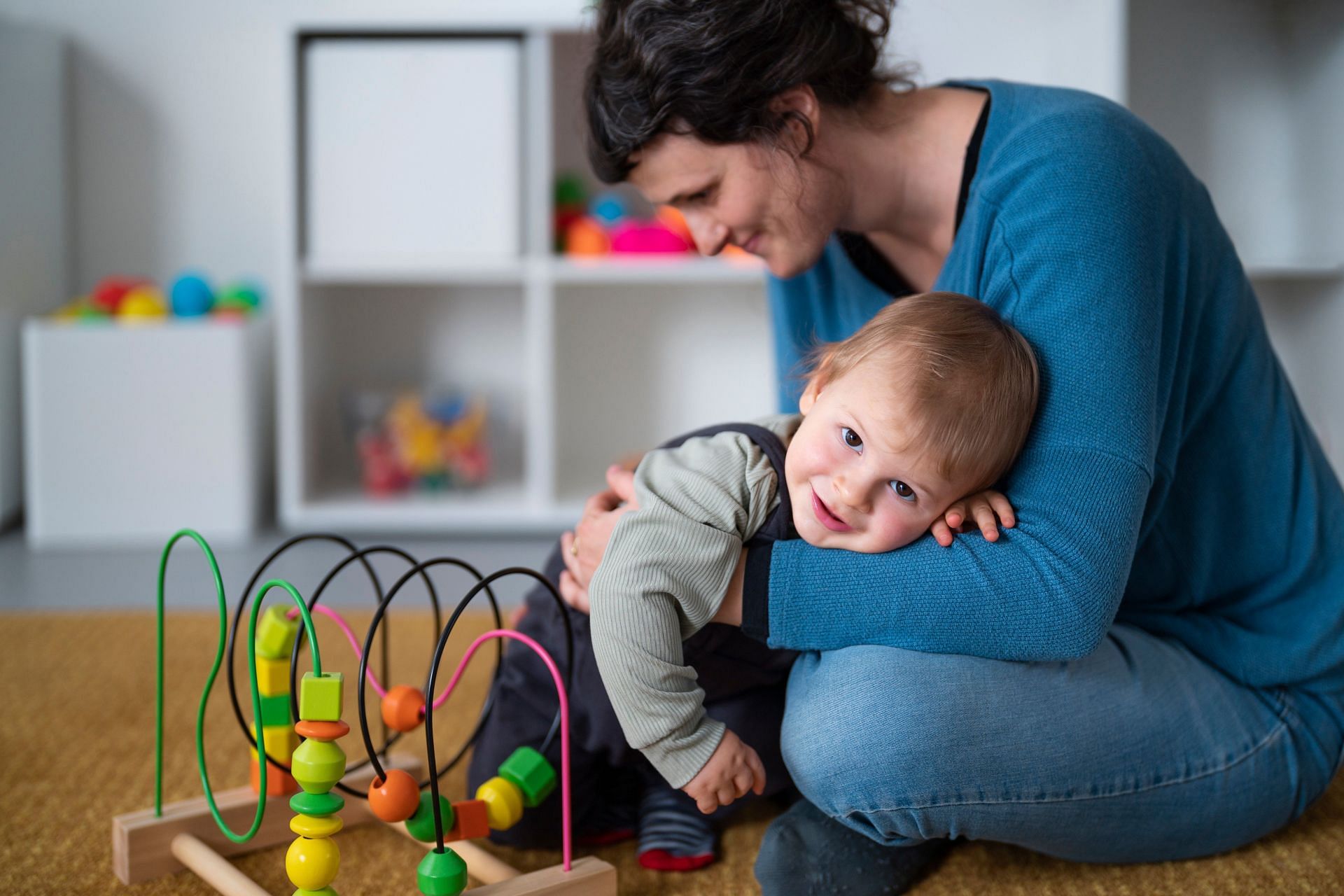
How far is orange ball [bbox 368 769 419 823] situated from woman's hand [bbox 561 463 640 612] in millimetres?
186

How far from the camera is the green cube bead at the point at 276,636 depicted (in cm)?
95

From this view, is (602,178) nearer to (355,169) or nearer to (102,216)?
(355,169)

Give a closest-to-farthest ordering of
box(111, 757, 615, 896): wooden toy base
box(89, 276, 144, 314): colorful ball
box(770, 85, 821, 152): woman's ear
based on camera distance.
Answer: box(111, 757, 615, 896): wooden toy base < box(770, 85, 821, 152): woman's ear < box(89, 276, 144, 314): colorful ball

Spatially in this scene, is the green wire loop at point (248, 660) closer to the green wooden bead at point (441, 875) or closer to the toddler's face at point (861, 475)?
the green wooden bead at point (441, 875)

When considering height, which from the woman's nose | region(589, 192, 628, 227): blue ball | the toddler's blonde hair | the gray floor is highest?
region(589, 192, 628, 227): blue ball

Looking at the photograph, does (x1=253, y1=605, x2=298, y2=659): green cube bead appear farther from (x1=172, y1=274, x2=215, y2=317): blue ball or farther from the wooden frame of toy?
(x1=172, y1=274, x2=215, y2=317): blue ball

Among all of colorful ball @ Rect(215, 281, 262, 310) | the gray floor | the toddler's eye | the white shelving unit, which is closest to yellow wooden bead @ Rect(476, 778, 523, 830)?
the toddler's eye

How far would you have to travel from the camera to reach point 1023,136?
3.01ft

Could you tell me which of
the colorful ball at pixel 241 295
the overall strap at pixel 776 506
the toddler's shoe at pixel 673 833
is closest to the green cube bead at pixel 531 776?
the toddler's shoe at pixel 673 833

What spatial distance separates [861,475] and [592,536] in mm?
217

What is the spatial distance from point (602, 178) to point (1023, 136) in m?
0.36

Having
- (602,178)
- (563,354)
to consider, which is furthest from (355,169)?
(602,178)

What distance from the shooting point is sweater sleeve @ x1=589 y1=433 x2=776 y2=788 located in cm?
83

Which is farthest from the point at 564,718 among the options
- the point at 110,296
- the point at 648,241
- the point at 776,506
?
the point at 110,296
